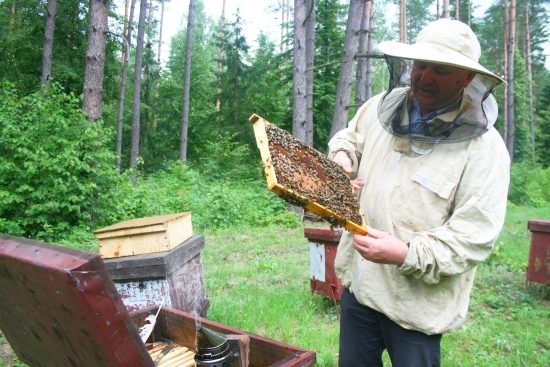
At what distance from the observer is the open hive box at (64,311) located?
3.72 feet

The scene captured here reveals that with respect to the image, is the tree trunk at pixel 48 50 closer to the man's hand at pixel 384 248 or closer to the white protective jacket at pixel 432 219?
the white protective jacket at pixel 432 219

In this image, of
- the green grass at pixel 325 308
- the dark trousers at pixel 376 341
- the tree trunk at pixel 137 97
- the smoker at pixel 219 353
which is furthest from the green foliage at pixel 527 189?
the smoker at pixel 219 353

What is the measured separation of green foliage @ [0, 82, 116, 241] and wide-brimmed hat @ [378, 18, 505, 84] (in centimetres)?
641

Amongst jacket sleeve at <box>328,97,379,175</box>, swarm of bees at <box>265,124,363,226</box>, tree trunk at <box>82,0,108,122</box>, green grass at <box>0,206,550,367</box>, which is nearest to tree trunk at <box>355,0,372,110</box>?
tree trunk at <box>82,0,108,122</box>

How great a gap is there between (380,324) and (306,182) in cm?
74

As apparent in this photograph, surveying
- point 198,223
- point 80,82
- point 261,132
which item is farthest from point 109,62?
point 261,132

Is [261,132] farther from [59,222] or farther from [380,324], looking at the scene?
[59,222]

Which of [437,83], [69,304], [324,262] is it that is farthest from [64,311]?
→ [324,262]

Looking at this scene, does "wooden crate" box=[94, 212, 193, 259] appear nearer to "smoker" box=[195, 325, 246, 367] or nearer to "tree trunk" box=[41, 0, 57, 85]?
"smoker" box=[195, 325, 246, 367]

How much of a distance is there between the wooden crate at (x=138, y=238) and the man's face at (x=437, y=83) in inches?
83.7

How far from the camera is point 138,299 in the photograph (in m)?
3.41

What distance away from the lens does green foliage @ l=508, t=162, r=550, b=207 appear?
1720cm

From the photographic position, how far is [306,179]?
6.35 feet

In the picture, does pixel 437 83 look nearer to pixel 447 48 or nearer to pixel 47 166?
pixel 447 48
